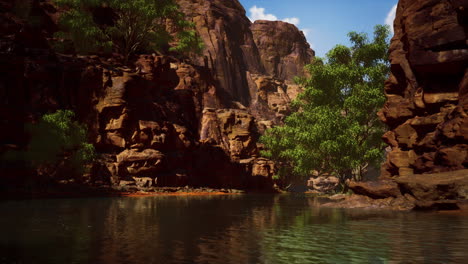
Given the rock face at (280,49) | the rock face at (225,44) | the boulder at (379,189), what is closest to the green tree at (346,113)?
the boulder at (379,189)

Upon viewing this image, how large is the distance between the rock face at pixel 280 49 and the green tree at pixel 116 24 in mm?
66848

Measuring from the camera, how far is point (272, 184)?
67688mm

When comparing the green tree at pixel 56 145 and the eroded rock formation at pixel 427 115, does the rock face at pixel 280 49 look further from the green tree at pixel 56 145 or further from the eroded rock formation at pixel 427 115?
the eroded rock formation at pixel 427 115

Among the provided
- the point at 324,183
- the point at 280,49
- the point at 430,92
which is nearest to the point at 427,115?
the point at 430,92

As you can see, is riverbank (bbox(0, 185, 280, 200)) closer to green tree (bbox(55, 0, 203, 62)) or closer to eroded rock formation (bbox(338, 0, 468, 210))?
eroded rock formation (bbox(338, 0, 468, 210))

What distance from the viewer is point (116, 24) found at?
59.7 m

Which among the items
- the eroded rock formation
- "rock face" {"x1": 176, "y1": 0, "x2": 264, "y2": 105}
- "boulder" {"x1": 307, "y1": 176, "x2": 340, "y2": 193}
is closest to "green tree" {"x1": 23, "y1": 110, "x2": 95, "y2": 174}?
the eroded rock formation

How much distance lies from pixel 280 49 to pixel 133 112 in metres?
92.2

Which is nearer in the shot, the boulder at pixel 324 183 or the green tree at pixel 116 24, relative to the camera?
the green tree at pixel 116 24

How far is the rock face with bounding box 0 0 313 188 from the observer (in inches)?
1458

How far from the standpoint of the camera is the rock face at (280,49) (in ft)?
417

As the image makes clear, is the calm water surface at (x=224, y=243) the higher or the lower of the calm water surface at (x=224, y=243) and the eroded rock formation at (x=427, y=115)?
the lower

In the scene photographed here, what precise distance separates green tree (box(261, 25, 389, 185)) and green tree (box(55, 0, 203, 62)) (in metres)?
23.4

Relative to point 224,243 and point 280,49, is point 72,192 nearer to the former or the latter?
point 224,243
